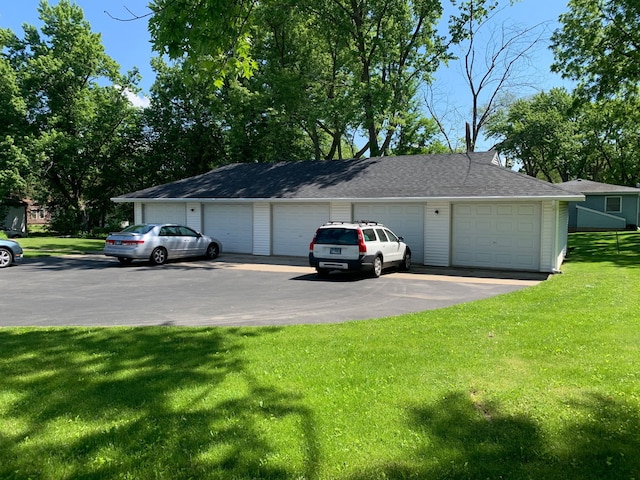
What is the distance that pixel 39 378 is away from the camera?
16.4 feet

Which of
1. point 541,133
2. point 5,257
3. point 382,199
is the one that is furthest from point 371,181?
point 541,133

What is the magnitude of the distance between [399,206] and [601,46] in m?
15.4

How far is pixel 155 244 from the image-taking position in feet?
56.6

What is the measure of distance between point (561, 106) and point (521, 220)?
4270 centimetres

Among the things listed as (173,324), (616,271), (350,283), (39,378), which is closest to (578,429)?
(39,378)

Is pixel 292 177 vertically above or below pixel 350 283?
above

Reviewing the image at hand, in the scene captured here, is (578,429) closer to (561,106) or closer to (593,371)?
(593,371)

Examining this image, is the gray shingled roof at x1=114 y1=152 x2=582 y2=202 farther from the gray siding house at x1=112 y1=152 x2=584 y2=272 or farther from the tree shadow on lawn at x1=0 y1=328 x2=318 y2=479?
the tree shadow on lawn at x1=0 y1=328 x2=318 y2=479

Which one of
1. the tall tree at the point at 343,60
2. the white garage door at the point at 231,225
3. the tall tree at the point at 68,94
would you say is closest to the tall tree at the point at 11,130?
the tall tree at the point at 68,94

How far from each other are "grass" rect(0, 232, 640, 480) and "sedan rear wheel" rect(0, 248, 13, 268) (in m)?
10.8

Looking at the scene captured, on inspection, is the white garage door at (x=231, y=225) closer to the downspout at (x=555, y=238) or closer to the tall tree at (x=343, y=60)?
the tall tree at (x=343, y=60)

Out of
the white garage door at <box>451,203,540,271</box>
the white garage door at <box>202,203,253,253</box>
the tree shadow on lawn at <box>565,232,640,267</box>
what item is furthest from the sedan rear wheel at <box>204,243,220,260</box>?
the tree shadow on lawn at <box>565,232,640,267</box>

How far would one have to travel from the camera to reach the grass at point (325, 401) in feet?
11.0

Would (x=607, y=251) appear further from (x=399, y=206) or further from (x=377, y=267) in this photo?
(x=377, y=267)
